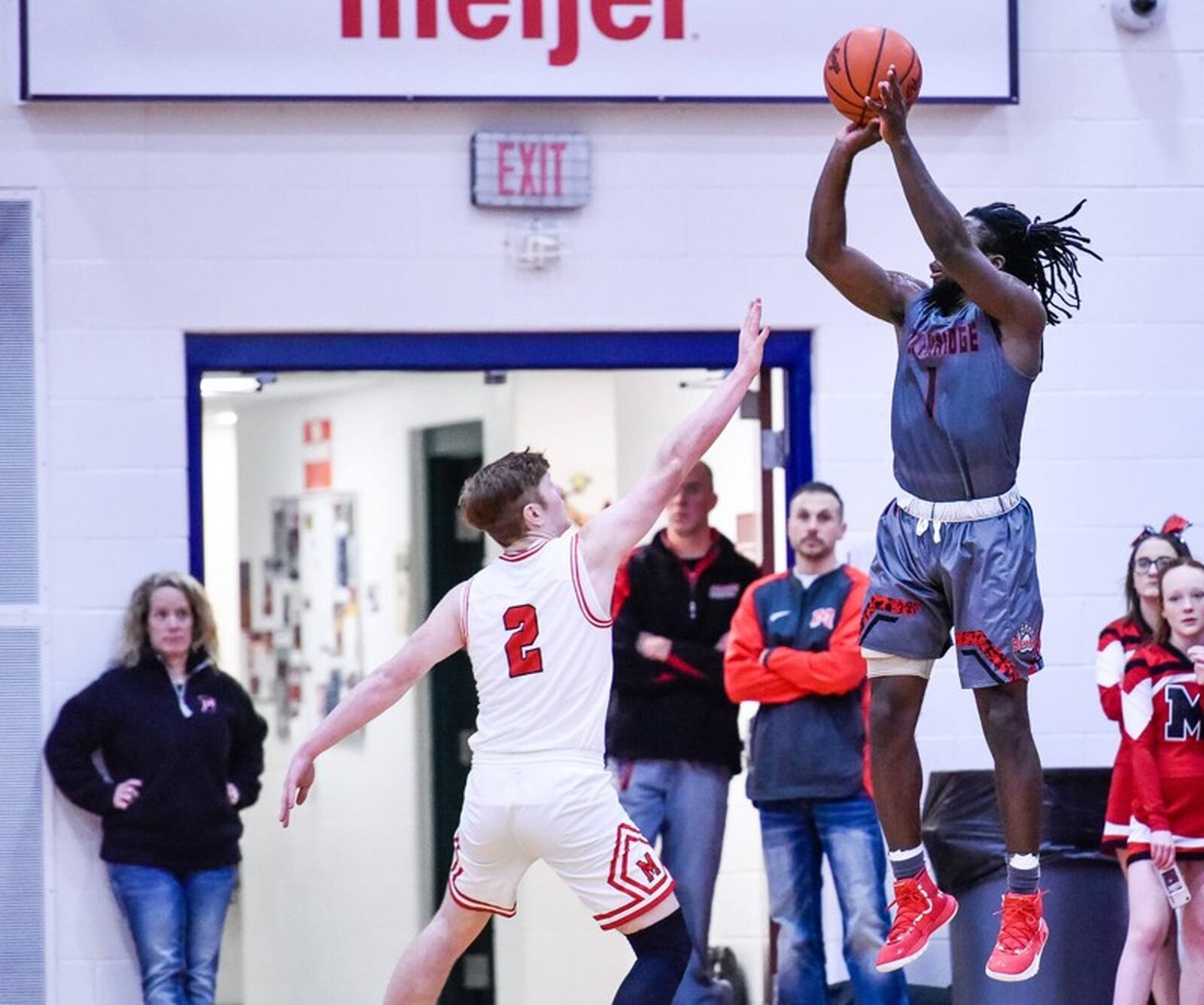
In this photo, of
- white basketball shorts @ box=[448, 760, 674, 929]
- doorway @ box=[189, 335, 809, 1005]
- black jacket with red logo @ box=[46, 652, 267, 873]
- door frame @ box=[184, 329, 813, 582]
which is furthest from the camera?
doorway @ box=[189, 335, 809, 1005]

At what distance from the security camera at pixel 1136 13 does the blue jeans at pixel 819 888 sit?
114 inches

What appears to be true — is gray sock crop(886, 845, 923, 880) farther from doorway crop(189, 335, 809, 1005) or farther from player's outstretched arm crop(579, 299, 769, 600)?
doorway crop(189, 335, 809, 1005)

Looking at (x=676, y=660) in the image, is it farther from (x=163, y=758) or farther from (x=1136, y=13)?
(x=1136, y=13)

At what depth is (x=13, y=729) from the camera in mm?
6961

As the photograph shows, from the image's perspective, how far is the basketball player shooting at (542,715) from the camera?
4.89m

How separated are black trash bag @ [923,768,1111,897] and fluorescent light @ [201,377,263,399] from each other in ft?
9.03

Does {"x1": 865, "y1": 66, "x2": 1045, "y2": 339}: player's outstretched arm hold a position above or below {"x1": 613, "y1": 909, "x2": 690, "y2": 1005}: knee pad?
above

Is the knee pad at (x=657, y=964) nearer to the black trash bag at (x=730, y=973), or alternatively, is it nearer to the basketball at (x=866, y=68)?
the basketball at (x=866, y=68)

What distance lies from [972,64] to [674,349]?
1.42 m

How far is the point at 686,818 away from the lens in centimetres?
A: 685

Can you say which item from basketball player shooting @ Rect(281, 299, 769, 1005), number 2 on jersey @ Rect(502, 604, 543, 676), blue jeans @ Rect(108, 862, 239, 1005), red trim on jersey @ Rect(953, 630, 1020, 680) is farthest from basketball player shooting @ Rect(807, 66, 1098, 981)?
blue jeans @ Rect(108, 862, 239, 1005)

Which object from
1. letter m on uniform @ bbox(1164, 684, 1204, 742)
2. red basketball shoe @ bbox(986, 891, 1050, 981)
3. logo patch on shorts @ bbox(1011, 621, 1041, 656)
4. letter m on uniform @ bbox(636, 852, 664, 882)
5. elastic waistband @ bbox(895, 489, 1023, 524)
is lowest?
red basketball shoe @ bbox(986, 891, 1050, 981)

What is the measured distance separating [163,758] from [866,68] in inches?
134

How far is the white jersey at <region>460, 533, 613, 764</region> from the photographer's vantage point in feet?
16.2
